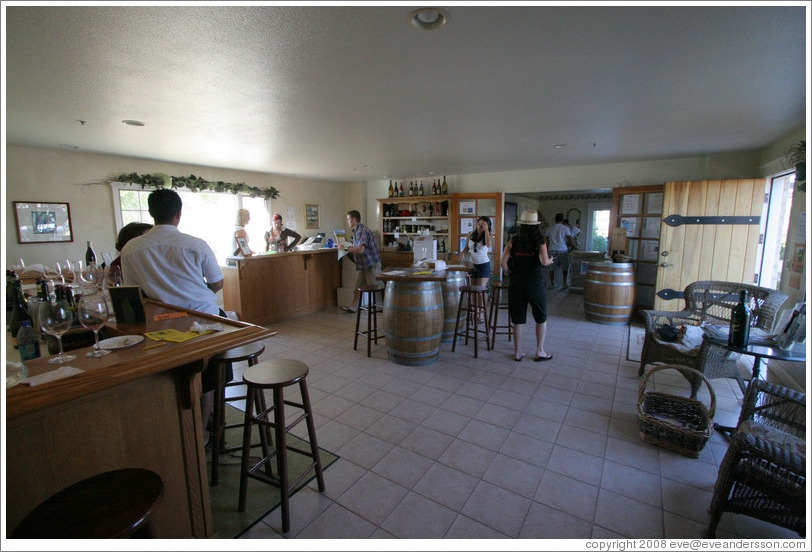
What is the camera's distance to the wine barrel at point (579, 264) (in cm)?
818

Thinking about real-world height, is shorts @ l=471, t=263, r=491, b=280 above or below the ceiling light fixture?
below

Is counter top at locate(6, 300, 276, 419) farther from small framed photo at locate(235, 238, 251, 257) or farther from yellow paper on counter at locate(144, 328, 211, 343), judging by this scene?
small framed photo at locate(235, 238, 251, 257)

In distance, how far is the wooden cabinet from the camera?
708 cm

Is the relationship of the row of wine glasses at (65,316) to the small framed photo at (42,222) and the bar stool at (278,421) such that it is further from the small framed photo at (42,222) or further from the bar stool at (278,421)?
the small framed photo at (42,222)

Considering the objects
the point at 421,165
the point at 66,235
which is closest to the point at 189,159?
the point at 66,235

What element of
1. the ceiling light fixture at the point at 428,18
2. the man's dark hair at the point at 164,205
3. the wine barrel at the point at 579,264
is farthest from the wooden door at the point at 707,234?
the man's dark hair at the point at 164,205

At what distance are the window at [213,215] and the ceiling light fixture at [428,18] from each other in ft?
17.0

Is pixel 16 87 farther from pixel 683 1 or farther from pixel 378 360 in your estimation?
pixel 683 1

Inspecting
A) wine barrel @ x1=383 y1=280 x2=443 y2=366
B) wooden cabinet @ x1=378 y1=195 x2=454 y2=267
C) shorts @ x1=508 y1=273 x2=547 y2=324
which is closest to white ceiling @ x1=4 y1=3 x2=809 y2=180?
shorts @ x1=508 y1=273 x2=547 y2=324

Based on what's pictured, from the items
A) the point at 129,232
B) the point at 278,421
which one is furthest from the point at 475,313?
the point at 129,232

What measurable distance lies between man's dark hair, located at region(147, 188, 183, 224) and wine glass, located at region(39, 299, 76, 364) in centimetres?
92

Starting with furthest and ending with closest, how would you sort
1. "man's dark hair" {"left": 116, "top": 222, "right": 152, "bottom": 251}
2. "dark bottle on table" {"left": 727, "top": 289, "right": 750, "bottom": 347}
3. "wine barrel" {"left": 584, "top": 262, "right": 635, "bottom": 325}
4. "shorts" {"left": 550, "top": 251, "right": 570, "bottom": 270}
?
"shorts" {"left": 550, "top": 251, "right": 570, "bottom": 270}
"wine barrel" {"left": 584, "top": 262, "right": 635, "bottom": 325}
"man's dark hair" {"left": 116, "top": 222, "right": 152, "bottom": 251}
"dark bottle on table" {"left": 727, "top": 289, "right": 750, "bottom": 347}

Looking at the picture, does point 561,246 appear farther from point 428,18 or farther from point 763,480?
point 428,18

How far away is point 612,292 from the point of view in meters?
5.15
